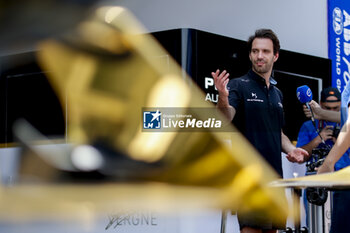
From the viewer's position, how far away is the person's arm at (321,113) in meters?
2.51

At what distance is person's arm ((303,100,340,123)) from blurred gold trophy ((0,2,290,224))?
2.15 meters

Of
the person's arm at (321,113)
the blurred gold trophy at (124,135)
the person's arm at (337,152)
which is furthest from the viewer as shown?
the person's arm at (321,113)

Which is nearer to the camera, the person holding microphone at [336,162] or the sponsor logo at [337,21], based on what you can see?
the person holding microphone at [336,162]

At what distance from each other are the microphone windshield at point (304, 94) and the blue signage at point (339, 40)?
37cm

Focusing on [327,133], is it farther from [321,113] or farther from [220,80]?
[220,80]

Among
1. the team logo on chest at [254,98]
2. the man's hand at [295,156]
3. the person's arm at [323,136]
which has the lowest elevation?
the man's hand at [295,156]

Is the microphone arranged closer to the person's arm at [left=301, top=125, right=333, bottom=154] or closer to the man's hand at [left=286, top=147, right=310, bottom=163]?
the person's arm at [left=301, top=125, right=333, bottom=154]

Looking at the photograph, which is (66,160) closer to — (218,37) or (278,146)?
(278,146)

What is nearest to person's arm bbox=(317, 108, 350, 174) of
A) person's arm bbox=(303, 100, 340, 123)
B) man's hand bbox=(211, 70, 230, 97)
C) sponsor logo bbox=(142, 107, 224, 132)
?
man's hand bbox=(211, 70, 230, 97)

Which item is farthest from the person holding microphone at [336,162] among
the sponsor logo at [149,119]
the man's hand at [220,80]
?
the sponsor logo at [149,119]

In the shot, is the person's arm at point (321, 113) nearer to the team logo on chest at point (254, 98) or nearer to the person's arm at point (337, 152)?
the team logo on chest at point (254, 98)

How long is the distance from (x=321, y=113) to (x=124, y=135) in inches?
107

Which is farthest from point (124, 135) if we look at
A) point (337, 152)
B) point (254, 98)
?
point (254, 98)

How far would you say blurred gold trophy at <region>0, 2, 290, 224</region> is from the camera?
22 centimetres
